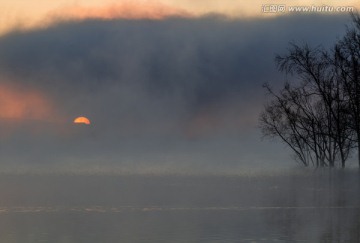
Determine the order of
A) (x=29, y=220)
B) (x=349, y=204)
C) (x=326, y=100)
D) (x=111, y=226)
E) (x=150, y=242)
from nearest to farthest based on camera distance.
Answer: (x=150, y=242) < (x=111, y=226) < (x=29, y=220) < (x=349, y=204) < (x=326, y=100)

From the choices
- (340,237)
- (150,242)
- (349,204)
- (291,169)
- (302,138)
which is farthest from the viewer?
(291,169)

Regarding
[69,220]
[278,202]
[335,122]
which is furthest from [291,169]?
[69,220]

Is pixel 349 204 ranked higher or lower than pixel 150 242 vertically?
higher

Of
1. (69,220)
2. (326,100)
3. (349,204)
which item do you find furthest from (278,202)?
(326,100)

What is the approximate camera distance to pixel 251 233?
835 inches

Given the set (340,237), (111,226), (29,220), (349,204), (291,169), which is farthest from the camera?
(291,169)

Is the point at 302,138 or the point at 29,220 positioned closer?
the point at 29,220

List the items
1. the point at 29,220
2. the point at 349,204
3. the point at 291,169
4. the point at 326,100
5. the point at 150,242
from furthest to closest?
the point at 291,169 < the point at 326,100 < the point at 349,204 < the point at 29,220 < the point at 150,242

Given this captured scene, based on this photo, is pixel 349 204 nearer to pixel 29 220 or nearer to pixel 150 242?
pixel 29 220

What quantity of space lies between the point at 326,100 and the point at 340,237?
38.6m

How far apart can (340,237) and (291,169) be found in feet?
200

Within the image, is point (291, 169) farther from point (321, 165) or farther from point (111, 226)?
point (111, 226)

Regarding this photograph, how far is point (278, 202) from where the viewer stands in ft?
121

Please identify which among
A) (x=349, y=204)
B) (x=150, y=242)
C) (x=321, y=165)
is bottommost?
(x=150, y=242)
